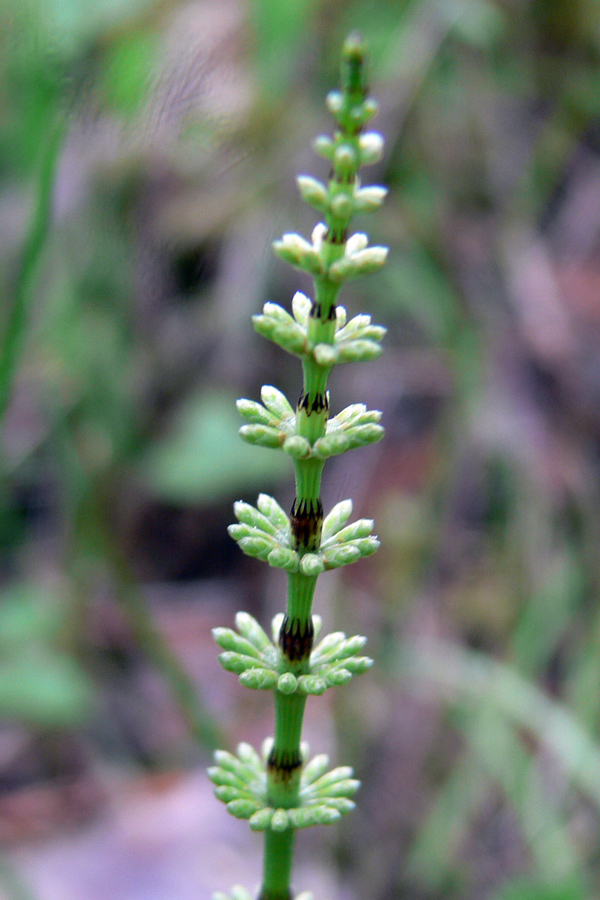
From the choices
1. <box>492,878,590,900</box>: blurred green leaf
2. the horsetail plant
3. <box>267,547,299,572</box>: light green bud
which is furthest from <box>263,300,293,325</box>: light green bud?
<box>492,878,590,900</box>: blurred green leaf

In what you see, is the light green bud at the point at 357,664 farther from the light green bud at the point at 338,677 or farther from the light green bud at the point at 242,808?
the light green bud at the point at 242,808

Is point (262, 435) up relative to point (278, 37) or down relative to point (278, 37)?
down

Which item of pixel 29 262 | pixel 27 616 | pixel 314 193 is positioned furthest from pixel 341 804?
pixel 27 616

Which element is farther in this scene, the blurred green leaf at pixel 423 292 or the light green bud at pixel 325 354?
the blurred green leaf at pixel 423 292

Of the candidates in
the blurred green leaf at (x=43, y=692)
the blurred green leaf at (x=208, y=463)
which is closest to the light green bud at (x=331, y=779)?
the blurred green leaf at (x=43, y=692)

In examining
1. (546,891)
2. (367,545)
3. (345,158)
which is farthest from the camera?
(546,891)

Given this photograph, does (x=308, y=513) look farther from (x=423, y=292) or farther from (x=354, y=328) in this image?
(x=423, y=292)

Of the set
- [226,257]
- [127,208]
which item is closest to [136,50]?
[127,208]
